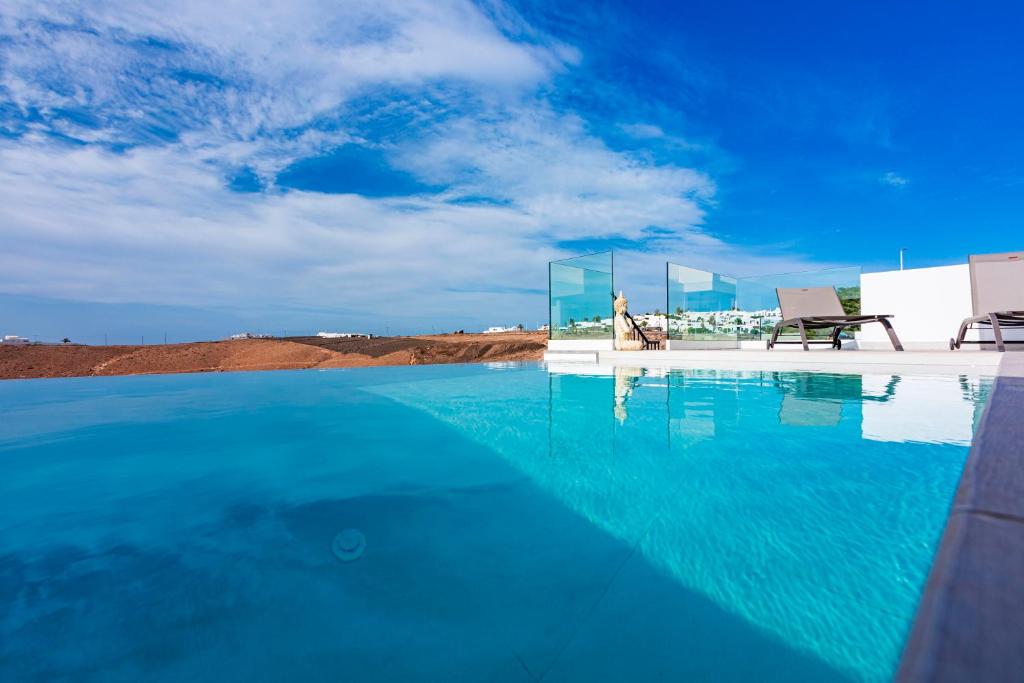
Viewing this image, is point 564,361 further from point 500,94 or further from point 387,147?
point 387,147

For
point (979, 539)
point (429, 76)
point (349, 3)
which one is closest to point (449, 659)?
point (979, 539)

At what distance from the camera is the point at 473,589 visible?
1.72 m

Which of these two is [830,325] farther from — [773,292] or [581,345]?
[581,345]

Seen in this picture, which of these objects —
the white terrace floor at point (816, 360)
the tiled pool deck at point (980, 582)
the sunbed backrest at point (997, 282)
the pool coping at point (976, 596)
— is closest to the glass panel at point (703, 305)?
the white terrace floor at point (816, 360)

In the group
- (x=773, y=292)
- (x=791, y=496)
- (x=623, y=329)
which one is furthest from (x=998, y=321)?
(x=791, y=496)

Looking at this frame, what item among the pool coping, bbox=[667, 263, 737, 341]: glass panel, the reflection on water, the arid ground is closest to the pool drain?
the reflection on water

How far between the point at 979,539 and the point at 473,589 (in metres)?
1.45

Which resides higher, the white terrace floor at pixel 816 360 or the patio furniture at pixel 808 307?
the patio furniture at pixel 808 307

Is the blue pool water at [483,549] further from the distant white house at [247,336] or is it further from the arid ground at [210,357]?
the distant white house at [247,336]

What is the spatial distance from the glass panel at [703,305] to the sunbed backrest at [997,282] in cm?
451

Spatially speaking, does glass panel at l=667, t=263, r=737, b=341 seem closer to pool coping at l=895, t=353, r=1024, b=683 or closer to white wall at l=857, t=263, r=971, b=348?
white wall at l=857, t=263, r=971, b=348

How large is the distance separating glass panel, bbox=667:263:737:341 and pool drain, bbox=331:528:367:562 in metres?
11.1

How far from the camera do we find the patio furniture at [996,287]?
26.7ft

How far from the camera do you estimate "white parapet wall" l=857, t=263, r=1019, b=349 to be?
12.2 m
